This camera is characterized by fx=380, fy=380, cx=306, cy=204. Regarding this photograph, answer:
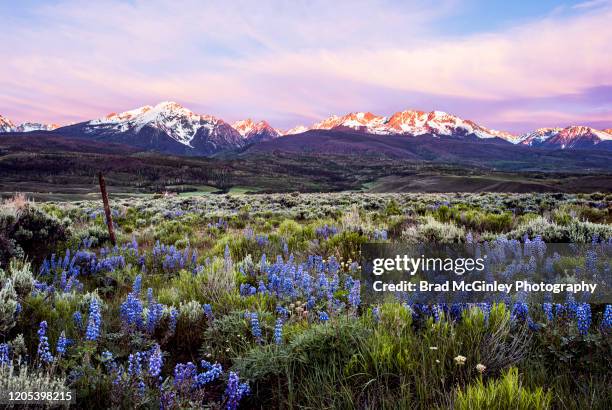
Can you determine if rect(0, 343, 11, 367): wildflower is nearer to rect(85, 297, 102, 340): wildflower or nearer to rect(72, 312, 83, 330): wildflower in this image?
rect(85, 297, 102, 340): wildflower

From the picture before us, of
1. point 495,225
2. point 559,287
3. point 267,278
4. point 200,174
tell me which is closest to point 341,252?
point 267,278

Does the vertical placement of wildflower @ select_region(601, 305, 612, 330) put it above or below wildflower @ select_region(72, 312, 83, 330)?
above

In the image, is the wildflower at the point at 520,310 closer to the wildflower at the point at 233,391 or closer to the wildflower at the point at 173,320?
the wildflower at the point at 233,391

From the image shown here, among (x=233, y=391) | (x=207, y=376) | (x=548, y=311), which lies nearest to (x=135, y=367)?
(x=207, y=376)

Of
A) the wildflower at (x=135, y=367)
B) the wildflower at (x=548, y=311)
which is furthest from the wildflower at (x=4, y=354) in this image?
the wildflower at (x=548, y=311)

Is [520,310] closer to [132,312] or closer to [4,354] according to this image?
[132,312]

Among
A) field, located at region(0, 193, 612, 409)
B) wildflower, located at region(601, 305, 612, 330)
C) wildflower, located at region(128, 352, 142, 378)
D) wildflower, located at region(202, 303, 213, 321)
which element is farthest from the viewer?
wildflower, located at region(202, 303, 213, 321)

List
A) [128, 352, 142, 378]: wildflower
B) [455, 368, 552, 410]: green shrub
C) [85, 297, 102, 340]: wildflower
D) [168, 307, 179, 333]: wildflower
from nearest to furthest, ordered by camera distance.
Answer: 1. [455, 368, 552, 410]: green shrub
2. [128, 352, 142, 378]: wildflower
3. [85, 297, 102, 340]: wildflower
4. [168, 307, 179, 333]: wildflower

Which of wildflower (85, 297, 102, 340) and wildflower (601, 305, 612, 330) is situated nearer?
wildflower (85, 297, 102, 340)

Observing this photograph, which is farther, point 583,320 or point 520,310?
point 520,310

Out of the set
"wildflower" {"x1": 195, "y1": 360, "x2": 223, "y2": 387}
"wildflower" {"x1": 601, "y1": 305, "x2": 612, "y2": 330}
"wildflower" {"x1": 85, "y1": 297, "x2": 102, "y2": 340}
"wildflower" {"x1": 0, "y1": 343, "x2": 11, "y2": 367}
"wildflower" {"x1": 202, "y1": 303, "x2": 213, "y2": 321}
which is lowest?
"wildflower" {"x1": 195, "y1": 360, "x2": 223, "y2": 387}

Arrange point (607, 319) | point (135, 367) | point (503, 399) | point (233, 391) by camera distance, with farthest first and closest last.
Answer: point (607, 319)
point (135, 367)
point (233, 391)
point (503, 399)

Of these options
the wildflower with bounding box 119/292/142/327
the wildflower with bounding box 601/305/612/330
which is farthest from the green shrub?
the wildflower with bounding box 119/292/142/327

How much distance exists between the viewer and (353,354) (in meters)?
2.74
